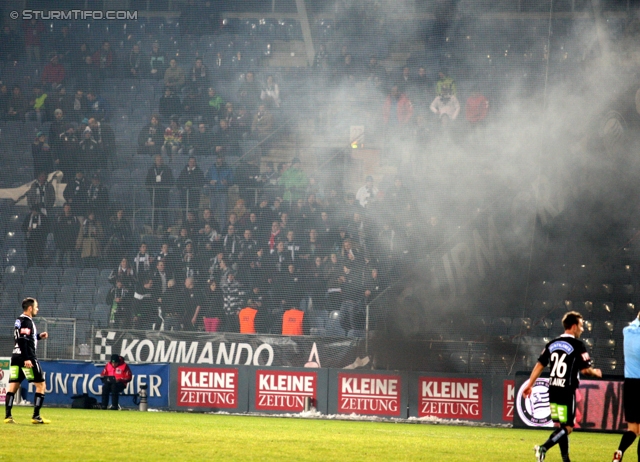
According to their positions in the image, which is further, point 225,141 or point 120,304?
→ point 225,141

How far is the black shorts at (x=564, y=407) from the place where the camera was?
8.12 meters

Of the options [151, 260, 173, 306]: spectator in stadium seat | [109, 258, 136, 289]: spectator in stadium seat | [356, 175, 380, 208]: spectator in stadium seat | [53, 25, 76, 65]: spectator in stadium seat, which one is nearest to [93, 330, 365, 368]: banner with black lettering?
[151, 260, 173, 306]: spectator in stadium seat

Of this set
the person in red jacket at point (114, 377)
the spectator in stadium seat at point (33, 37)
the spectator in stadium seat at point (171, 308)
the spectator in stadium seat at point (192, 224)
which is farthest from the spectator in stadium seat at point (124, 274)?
the spectator in stadium seat at point (33, 37)

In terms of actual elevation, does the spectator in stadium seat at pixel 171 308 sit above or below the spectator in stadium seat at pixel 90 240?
below

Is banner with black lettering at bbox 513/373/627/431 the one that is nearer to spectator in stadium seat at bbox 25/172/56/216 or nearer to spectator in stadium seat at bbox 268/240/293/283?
spectator in stadium seat at bbox 268/240/293/283

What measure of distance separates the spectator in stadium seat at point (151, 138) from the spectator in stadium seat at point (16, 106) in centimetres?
319

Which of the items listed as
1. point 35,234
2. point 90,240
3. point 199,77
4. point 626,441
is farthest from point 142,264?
point 626,441

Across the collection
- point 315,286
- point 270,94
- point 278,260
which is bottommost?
point 315,286

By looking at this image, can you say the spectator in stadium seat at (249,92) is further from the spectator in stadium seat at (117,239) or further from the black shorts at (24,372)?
the black shorts at (24,372)

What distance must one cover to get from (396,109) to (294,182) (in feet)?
9.92

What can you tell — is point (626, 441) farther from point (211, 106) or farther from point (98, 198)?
point (211, 106)

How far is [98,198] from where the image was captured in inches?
808

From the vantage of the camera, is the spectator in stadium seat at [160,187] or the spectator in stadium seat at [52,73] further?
the spectator in stadium seat at [52,73]

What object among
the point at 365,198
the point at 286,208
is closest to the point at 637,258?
the point at 365,198
